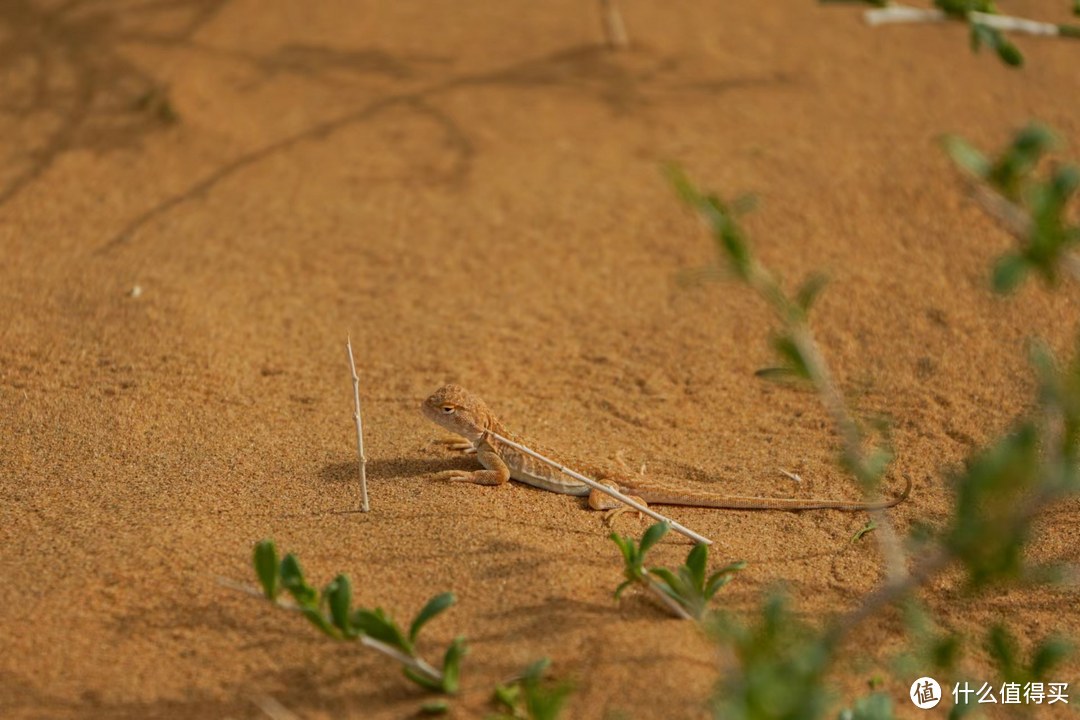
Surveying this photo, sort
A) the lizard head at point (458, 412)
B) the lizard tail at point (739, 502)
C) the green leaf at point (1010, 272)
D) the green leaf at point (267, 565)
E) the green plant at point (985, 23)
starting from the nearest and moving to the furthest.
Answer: the green leaf at point (1010, 272), the green leaf at point (267, 565), the green plant at point (985, 23), the lizard tail at point (739, 502), the lizard head at point (458, 412)

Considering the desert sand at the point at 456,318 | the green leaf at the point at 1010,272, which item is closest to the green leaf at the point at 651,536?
the desert sand at the point at 456,318

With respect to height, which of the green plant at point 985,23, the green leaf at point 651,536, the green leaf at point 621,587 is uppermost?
the green plant at point 985,23

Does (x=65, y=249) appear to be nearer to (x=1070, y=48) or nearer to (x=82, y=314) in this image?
(x=82, y=314)

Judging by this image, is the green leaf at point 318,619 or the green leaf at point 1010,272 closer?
the green leaf at point 1010,272

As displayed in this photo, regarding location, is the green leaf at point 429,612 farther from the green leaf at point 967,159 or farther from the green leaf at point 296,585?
the green leaf at point 967,159

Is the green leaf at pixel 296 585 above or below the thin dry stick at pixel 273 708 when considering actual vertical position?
A: above

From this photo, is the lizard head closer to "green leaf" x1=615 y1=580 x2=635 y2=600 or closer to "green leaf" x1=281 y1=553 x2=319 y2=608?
"green leaf" x1=615 y1=580 x2=635 y2=600

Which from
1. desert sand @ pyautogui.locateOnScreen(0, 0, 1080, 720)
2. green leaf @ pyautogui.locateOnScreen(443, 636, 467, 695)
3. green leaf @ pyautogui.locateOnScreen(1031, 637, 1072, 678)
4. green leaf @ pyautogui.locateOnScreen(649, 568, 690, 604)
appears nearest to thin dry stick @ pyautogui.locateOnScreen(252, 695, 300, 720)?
desert sand @ pyautogui.locateOnScreen(0, 0, 1080, 720)
